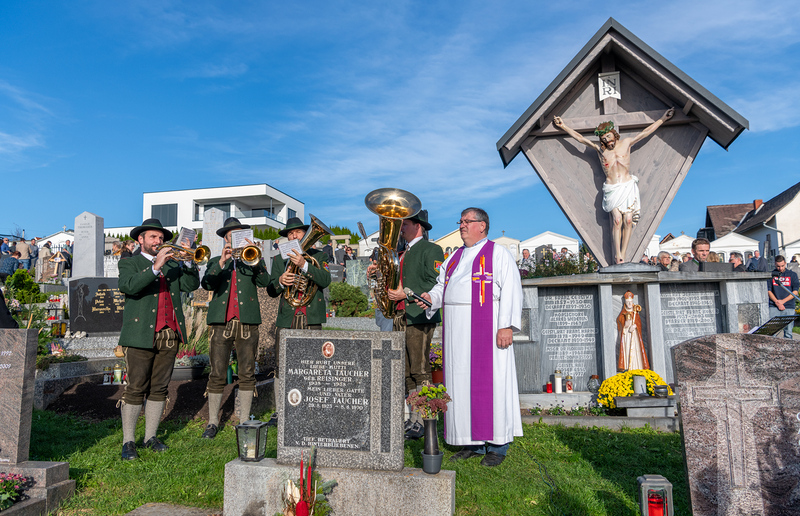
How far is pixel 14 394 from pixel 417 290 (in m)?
3.85

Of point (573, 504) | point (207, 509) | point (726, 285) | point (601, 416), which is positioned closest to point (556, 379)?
point (601, 416)

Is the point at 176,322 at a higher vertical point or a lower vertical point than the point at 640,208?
lower

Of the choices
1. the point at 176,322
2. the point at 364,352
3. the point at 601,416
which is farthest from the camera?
the point at 601,416

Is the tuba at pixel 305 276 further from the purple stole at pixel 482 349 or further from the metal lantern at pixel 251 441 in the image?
the metal lantern at pixel 251 441

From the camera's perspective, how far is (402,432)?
382cm

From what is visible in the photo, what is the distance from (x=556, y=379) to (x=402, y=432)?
156 inches

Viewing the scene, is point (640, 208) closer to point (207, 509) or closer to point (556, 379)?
point (556, 379)

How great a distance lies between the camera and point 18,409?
13.7ft

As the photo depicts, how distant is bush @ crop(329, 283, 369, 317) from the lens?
17.9 metres

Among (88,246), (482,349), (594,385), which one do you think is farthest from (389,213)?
(88,246)

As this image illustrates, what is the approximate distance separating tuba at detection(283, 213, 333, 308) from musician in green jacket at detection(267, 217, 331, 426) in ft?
0.11

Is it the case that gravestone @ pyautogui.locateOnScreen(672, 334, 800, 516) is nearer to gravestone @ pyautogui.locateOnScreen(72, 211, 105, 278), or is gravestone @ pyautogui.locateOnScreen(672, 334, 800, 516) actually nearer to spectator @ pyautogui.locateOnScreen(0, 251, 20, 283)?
gravestone @ pyautogui.locateOnScreen(72, 211, 105, 278)

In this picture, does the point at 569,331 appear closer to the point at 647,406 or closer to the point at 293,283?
the point at 647,406

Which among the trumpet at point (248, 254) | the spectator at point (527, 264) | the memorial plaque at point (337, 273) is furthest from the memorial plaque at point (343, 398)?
the memorial plaque at point (337, 273)
